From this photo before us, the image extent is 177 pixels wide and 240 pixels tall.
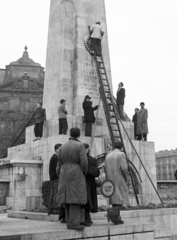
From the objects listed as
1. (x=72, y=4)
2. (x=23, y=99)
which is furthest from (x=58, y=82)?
(x=23, y=99)

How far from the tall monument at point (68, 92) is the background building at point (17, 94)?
505 inches

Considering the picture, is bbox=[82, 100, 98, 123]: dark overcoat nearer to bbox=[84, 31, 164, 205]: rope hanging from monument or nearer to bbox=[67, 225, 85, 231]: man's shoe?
bbox=[84, 31, 164, 205]: rope hanging from monument

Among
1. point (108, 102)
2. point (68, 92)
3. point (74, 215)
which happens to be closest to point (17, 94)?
point (68, 92)

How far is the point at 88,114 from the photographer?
651 inches

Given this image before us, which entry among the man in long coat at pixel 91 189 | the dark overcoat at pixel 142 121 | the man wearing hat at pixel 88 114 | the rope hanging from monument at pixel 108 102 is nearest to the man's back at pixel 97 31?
the rope hanging from monument at pixel 108 102

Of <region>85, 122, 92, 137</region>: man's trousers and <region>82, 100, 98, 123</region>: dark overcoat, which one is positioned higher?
<region>82, 100, 98, 123</region>: dark overcoat

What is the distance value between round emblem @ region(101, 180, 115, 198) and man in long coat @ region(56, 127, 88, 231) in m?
0.48

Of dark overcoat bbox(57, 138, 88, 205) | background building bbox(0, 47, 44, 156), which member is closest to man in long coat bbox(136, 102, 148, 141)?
dark overcoat bbox(57, 138, 88, 205)

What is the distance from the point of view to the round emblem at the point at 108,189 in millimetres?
6699

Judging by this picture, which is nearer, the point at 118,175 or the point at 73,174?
the point at 73,174

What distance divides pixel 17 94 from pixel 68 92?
2849 cm

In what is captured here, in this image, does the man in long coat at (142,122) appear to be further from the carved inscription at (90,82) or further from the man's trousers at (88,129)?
the man's trousers at (88,129)

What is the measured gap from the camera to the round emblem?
22.0 feet

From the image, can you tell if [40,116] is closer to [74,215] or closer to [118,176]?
[118,176]
